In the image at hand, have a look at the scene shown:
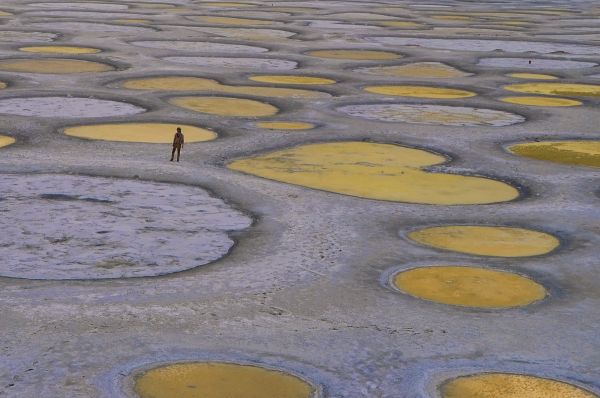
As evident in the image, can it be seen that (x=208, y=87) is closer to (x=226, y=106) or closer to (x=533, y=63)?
(x=226, y=106)

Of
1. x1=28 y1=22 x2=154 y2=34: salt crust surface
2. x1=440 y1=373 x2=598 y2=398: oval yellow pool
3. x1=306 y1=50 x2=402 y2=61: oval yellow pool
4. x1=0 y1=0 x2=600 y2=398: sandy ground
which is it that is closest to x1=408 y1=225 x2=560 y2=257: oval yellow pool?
x1=0 y1=0 x2=600 y2=398: sandy ground

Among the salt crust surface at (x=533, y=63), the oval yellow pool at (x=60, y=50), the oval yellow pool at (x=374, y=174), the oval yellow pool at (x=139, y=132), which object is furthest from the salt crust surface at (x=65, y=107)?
the salt crust surface at (x=533, y=63)

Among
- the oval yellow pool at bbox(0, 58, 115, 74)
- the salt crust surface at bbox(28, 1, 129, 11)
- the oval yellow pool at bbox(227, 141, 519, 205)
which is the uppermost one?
the oval yellow pool at bbox(227, 141, 519, 205)

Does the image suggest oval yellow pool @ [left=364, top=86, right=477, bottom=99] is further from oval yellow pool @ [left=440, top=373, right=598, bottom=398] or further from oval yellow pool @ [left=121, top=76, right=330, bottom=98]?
oval yellow pool @ [left=440, top=373, right=598, bottom=398]

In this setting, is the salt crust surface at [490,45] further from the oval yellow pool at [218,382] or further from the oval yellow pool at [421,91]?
the oval yellow pool at [218,382]

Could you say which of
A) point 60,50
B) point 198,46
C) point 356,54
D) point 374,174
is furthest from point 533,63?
point 374,174

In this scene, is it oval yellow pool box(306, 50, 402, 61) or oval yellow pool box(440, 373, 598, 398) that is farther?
oval yellow pool box(306, 50, 402, 61)
